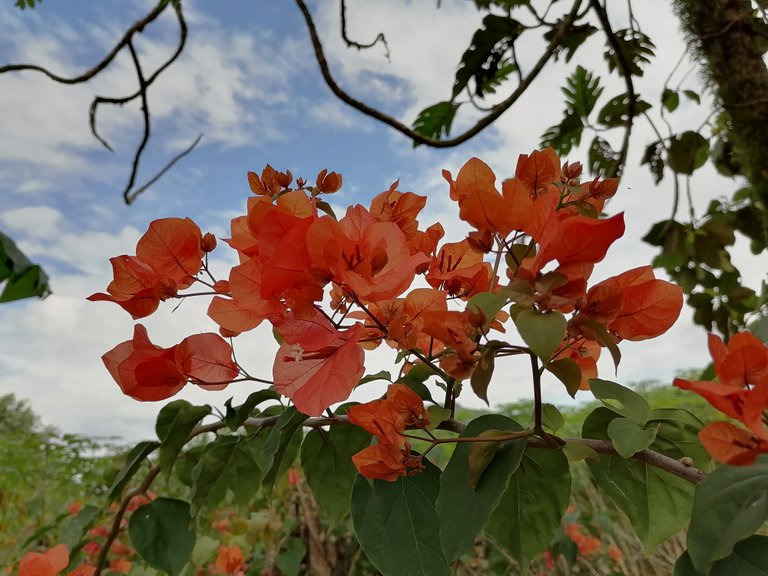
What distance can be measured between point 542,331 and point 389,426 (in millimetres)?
116

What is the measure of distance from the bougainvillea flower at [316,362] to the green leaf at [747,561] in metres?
0.22

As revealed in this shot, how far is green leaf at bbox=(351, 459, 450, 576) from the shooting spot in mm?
367

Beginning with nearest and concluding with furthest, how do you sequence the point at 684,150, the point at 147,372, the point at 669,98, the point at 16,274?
1. the point at 147,372
2. the point at 16,274
3. the point at 684,150
4. the point at 669,98

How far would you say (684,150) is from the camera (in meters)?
1.72

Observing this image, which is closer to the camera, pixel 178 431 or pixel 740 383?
pixel 740 383

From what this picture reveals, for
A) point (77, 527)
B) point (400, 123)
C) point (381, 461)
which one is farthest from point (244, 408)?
point (400, 123)

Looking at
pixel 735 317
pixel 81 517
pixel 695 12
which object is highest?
pixel 695 12

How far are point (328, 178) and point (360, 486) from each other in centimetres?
23

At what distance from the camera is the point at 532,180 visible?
1.40ft

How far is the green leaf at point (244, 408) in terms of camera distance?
18.5 inches

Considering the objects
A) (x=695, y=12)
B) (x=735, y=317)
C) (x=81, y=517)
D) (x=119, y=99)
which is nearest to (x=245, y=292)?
(x=81, y=517)

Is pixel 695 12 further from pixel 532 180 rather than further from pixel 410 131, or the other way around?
pixel 532 180

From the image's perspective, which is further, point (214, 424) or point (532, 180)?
point (214, 424)

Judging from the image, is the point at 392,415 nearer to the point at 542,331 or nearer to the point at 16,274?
the point at 542,331
